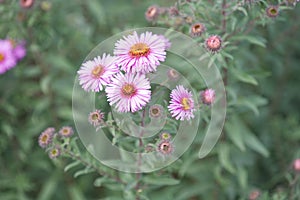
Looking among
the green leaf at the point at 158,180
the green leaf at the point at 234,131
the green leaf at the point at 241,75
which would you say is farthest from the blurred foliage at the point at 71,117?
the green leaf at the point at 158,180

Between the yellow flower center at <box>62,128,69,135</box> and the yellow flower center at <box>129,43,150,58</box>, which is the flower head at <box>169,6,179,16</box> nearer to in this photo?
the yellow flower center at <box>129,43,150,58</box>

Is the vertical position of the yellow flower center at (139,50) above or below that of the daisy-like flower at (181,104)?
above

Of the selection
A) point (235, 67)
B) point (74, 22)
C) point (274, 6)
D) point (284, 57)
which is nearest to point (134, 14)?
point (74, 22)

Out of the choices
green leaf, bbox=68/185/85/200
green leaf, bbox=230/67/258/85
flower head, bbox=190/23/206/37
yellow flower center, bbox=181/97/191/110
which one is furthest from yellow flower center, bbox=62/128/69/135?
green leaf, bbox=68/185/85/200

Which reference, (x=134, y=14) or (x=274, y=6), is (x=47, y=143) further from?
(x=134, y=14)

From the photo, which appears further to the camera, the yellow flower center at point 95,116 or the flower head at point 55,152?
the flower head at point 55,152

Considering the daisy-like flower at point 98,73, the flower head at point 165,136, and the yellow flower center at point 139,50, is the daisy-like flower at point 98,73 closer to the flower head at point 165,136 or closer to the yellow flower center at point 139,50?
the yellow flower center at point 139,50
